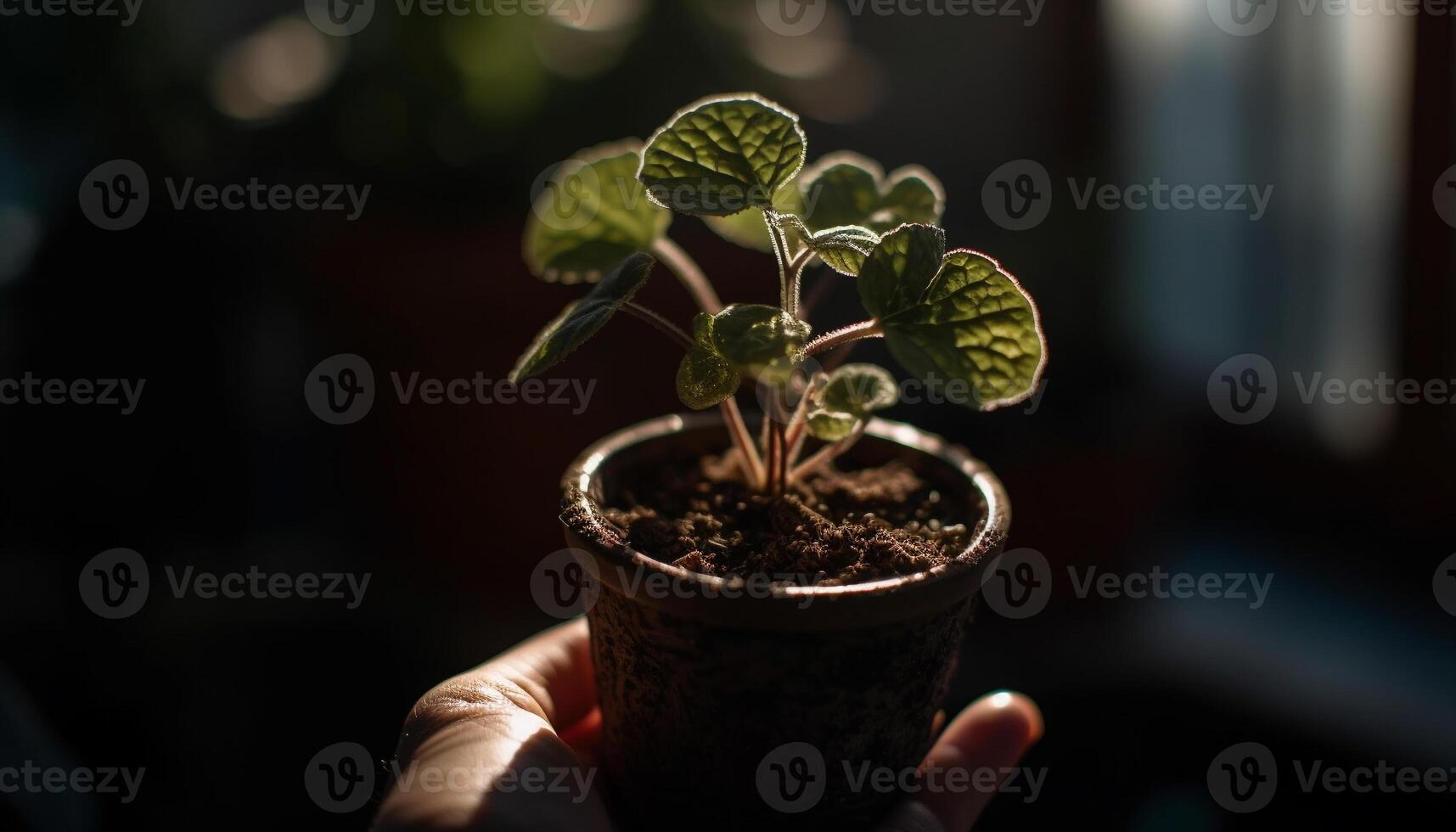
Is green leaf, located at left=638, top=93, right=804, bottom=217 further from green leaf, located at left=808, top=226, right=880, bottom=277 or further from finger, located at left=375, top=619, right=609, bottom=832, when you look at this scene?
finger, located at left=375, top=619, right=609, bottom=832

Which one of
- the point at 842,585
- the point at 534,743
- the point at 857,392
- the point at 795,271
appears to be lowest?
the point at 534,743

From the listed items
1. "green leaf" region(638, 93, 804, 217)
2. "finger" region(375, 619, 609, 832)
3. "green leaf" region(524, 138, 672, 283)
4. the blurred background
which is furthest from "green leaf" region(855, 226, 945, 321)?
the blurred background

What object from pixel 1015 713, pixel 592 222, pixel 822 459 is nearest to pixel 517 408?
pixel 592 222

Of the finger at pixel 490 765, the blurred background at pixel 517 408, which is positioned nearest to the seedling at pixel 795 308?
the finger at pixel 490 765

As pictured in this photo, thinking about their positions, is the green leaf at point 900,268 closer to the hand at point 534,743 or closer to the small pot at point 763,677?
the small pot at point 763,677

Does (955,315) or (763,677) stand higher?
(955,315)

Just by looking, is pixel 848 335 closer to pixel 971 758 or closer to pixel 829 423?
pixel 829 423

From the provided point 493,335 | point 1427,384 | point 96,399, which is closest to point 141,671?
point 96,399
